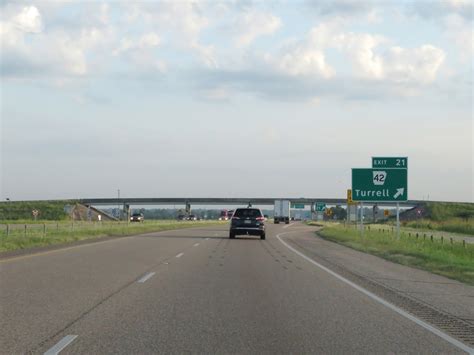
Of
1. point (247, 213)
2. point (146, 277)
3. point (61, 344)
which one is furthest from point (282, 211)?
point (61, 344)

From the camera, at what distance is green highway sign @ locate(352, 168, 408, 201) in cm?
3803

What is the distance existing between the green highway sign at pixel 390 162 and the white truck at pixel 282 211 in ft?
233

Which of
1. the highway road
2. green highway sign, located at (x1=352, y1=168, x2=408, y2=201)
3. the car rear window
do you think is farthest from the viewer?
the car rear window

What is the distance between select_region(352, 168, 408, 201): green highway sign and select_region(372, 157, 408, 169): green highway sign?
304mm

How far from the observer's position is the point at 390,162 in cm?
3869

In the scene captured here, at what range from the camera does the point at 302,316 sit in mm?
10766

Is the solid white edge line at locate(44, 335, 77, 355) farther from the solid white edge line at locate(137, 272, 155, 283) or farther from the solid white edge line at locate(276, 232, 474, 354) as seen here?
the solid white edge line at locate(137, 272, 155, 283)

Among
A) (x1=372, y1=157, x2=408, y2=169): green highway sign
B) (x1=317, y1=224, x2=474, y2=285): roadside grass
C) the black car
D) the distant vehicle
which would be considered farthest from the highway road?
the distant vehicle

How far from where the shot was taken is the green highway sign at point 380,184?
125ft

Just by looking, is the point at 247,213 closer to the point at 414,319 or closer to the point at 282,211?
the point at 414,319

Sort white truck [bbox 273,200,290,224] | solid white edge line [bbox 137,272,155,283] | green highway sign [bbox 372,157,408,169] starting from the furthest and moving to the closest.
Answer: white truck [bbox 273,200,290,224]
green highway sign [bbox 372,157,408,169]
solid white edge line [bbox 137,272,155,283]

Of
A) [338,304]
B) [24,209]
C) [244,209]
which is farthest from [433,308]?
[24,209]

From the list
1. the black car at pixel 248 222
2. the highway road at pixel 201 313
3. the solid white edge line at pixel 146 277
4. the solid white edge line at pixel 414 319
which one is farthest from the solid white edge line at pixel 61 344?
the black car at pixel 248 222

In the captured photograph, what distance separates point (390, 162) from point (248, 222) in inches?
367
